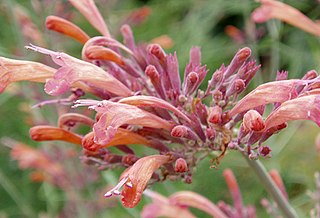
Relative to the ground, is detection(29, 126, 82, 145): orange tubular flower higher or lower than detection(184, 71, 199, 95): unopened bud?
lower

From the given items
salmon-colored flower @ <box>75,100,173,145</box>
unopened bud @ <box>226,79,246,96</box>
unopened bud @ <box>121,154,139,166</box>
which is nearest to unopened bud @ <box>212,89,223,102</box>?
unopened bud @ <box>226,79,246,96</box>

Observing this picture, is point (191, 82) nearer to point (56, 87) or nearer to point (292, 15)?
point (56, 87)

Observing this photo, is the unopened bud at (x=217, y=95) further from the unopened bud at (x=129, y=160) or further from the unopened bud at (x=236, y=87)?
the unopened bud at (x=129, y=160)

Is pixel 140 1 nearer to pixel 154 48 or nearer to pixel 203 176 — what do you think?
pixel 203 176

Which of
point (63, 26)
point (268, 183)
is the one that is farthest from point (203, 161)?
point (268, 183)

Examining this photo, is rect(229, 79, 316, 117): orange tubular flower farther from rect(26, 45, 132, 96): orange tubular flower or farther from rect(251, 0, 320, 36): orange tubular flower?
rect(251, 0, 320, 36): orange tubular flower

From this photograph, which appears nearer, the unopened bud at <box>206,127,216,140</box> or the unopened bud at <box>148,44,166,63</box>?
the unopened bud at <box>206,127,216,140</box>

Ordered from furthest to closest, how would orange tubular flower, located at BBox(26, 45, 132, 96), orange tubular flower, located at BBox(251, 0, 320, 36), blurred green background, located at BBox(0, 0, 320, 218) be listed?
blurred green background, located at BBox(0, 0, 320, 218) → orange tubular flower, located at BBox(251, 0, 320, 36) → orange tubular flower, located at BBox(26, 45, 132, 96)

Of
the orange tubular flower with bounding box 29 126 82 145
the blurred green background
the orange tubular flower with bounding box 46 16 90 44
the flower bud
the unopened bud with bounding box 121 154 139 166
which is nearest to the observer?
the flower bud

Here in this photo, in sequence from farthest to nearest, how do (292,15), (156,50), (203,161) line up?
(203,161) → (292,15) → (156,50)
